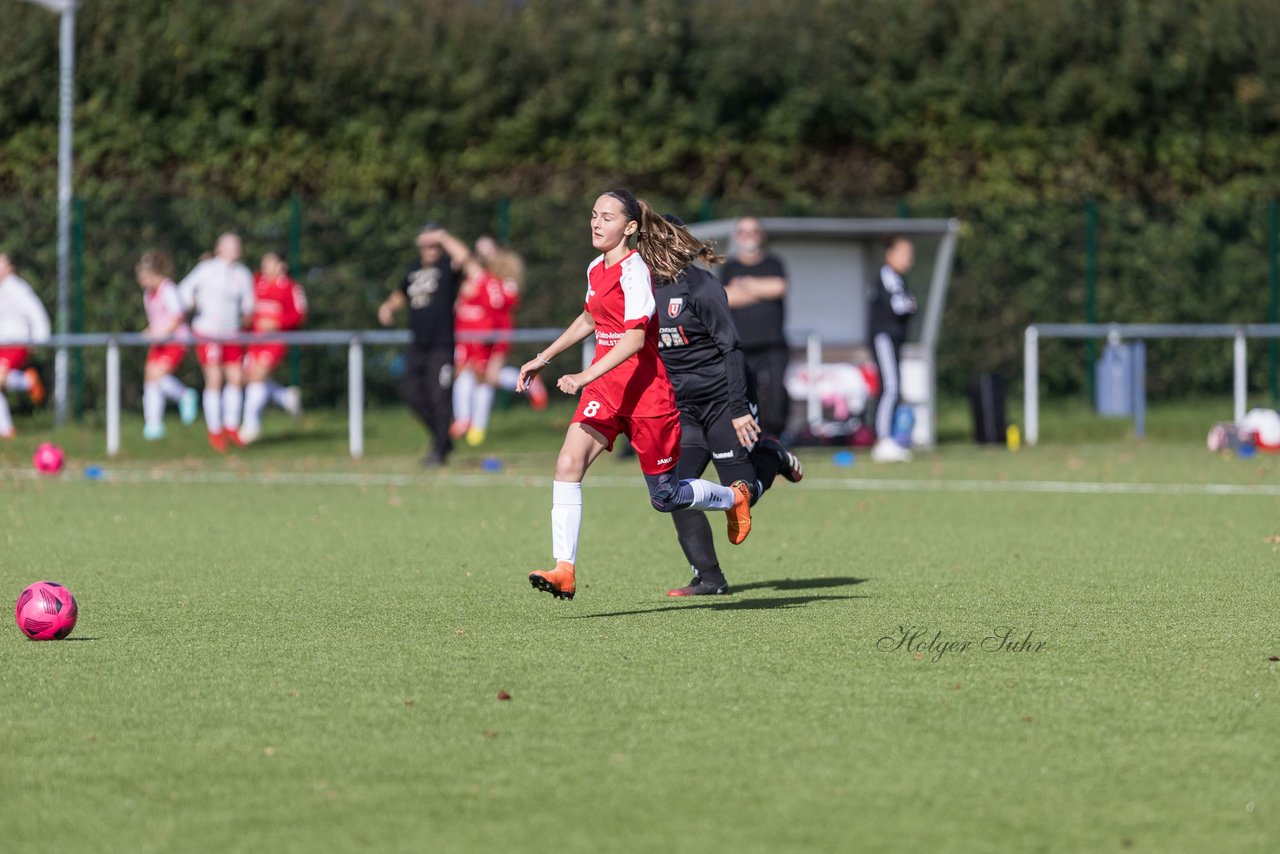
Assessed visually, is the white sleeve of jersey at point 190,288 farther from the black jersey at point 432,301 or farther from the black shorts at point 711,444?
the black shorts at point 711,444

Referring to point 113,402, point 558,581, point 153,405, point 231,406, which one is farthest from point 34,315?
point 558,581

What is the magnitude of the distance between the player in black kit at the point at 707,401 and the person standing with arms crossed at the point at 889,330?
9.56 m

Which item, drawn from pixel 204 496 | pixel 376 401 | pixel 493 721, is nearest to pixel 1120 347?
pixel 376 401

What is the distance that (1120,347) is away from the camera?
22.9 m

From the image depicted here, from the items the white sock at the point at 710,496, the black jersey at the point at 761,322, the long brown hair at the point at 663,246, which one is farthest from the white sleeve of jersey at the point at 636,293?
the black jersey at the point at 761,322

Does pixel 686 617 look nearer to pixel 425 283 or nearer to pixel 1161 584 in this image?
pixel 1161 584

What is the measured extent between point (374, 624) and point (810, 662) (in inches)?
76.8

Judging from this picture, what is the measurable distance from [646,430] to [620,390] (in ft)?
0.62

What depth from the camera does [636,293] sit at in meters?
8.10

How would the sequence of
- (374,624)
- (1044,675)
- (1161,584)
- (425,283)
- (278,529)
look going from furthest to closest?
(425,283) < (278,529) < (1161,584) < (374,624) < (1044,675)

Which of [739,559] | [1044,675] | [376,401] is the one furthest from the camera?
[376,401]

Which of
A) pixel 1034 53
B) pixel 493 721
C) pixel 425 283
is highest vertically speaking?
pixel 1034 53

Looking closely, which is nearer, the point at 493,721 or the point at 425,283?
the point at 493,721

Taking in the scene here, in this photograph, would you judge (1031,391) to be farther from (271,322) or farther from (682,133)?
(271,322)
